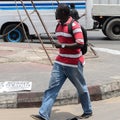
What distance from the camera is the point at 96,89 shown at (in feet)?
29.9

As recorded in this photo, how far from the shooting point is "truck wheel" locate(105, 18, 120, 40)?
68.7ft

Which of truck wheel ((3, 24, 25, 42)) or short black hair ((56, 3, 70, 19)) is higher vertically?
short black hair ((56, 3, 70, 19))

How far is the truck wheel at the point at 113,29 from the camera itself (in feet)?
68.7

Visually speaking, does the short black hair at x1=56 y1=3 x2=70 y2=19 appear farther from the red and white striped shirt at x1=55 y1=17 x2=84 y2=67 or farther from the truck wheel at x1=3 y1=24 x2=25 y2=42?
the truck wheel at x1=3 y1=24 x2=25 y2=42

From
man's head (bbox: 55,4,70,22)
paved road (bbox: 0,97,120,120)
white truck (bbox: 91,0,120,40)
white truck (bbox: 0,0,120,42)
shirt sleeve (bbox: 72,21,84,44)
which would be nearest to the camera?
shirt sleeve (bbox: 72,21,84,44)

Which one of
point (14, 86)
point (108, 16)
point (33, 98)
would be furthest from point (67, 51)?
point (108, 16)

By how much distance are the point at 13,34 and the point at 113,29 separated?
438 centimetres

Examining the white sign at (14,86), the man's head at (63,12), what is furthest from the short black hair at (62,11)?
the white sign at (14,86)

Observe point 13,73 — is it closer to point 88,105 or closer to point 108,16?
point 88,105

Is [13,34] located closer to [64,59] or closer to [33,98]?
[33,98]

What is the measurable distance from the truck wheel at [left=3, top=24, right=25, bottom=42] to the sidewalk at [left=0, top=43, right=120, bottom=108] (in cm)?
415

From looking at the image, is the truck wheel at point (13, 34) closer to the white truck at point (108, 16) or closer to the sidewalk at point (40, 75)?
the white truck at point (108, 16)

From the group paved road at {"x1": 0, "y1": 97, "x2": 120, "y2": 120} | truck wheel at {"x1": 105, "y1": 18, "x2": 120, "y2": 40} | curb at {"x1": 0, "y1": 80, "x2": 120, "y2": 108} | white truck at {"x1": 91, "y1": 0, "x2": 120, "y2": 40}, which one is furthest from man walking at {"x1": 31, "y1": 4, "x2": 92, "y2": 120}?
truck wheel at {"x1": 105, "y1": 18, "x2": 120, "y2": 40}

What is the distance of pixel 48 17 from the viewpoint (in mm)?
19359
